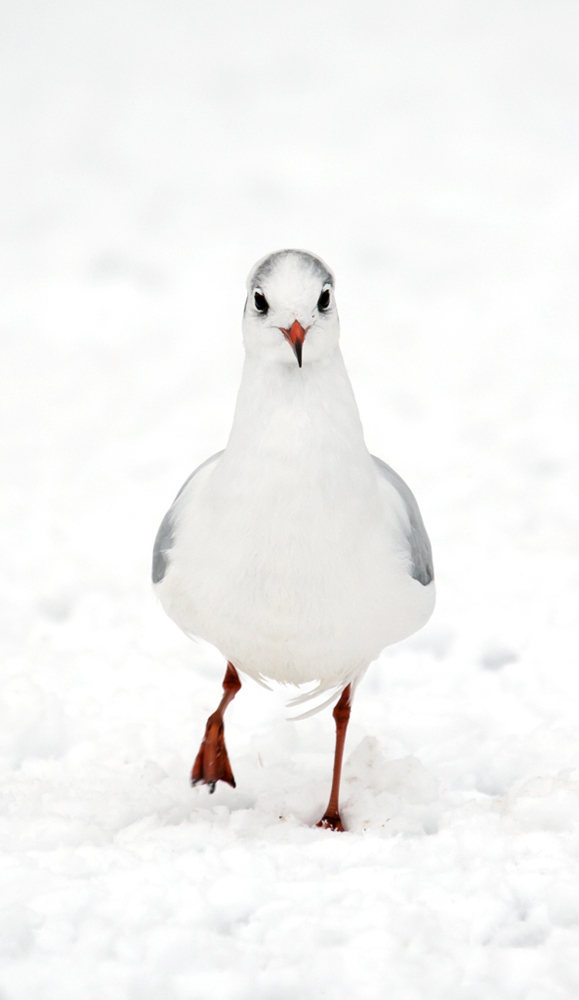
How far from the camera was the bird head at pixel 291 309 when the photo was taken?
2975 mm

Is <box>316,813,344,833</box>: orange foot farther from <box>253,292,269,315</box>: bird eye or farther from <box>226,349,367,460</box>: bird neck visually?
<box>253,292,269,315</box>: bird eye

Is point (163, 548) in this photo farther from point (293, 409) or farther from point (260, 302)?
point (260, 302)

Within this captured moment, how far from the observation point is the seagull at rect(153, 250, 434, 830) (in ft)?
10.1

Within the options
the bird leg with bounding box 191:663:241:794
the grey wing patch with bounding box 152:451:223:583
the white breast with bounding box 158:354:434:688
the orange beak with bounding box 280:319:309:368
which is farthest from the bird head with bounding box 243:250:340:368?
the bird leg with bounding box 191:663:241:794

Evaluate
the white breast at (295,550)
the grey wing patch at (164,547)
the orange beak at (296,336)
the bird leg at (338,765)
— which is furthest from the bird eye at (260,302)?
the bird leg at (338,765)

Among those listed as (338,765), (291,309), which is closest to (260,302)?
(291,309)

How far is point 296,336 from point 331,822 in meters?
1.69

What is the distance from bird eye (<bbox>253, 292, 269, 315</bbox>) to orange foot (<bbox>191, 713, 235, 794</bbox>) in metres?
1.66

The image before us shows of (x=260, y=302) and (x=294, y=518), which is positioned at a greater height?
(x=260, y=302)

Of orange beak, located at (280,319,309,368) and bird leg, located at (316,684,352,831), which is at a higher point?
orange beak, located at (280,319,309,368)

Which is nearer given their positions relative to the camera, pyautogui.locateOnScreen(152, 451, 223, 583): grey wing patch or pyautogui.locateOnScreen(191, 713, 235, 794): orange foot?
pyautogui.locateOnScreen(152, 451, 223, 583): grey wing patch

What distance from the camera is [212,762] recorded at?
3887 mm

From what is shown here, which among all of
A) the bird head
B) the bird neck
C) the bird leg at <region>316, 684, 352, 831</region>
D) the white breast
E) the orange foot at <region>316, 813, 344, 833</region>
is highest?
the bird head

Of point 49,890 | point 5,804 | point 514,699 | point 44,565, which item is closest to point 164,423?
point 44,565
